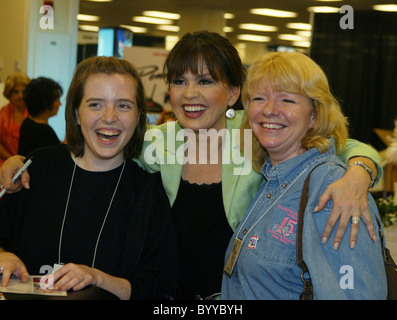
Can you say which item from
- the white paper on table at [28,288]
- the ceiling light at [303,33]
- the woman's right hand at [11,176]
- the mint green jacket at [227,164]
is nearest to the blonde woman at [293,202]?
the mint green jacket at [227,164]

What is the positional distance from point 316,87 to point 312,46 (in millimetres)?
8423

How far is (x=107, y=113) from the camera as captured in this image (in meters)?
2.00

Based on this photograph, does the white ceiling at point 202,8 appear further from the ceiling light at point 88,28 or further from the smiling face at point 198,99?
the smiling face at point 198,99

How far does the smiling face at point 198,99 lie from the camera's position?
2.28m

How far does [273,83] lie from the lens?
6.07 ft

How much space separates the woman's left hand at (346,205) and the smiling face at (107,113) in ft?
2.56

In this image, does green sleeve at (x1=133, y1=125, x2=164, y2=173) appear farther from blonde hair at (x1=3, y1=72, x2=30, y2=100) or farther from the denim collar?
blonde hair at (x1=3, y1=72, x2=30, y2=100)

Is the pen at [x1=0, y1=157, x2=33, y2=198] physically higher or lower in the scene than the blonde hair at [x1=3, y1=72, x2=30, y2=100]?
lower

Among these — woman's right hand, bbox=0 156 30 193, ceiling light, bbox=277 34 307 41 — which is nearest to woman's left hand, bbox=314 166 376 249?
woman's right hand, bbox=0 156 30 193

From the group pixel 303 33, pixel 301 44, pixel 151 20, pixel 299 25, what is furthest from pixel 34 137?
pixel 301 44

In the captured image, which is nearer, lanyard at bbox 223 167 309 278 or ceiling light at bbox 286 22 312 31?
lanyard at bbox 223 167 309 278

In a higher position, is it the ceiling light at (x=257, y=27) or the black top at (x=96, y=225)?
the ceiling light at (x=257, y=27)

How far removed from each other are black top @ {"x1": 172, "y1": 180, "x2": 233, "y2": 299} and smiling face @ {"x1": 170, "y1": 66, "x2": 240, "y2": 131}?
34 cm

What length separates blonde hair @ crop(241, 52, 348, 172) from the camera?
5.98 feet
